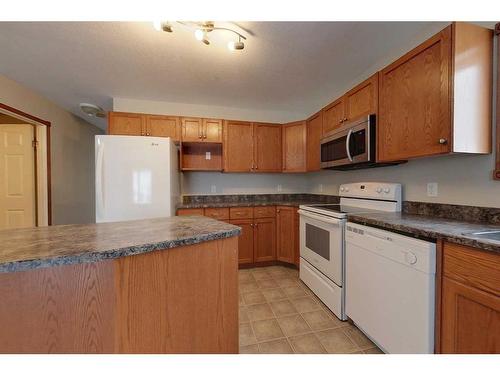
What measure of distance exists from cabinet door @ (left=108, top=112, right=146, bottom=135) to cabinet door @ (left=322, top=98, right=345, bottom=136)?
2.30 m

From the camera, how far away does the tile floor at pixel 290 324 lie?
148 cm

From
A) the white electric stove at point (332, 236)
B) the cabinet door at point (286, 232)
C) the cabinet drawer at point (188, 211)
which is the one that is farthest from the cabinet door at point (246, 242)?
the white electric stove at point (332, 236)

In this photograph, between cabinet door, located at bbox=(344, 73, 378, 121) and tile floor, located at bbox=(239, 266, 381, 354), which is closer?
tile floor, located at bbox=(239, 266, 381, 354)

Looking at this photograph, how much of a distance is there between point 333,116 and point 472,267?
186 cm

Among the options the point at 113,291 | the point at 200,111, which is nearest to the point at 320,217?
the point at 113,291

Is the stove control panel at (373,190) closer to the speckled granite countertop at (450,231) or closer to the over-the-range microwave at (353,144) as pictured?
the over-the-range microwave at (353,144)

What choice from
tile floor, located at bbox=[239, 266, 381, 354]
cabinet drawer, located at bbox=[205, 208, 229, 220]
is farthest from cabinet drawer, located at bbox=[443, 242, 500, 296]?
cabinet drawer, located at bbox=[205, 208, 229, 220]

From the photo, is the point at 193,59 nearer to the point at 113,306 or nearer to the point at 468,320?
the point at 113,306

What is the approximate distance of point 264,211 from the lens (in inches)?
117

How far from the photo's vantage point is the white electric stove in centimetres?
177

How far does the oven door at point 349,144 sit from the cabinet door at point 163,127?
193cm

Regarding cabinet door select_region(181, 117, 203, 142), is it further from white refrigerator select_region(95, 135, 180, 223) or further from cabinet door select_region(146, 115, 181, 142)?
white refrigerator select_region(95, 135, 180, 223)

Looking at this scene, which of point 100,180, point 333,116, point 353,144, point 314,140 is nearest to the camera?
point 353,144
